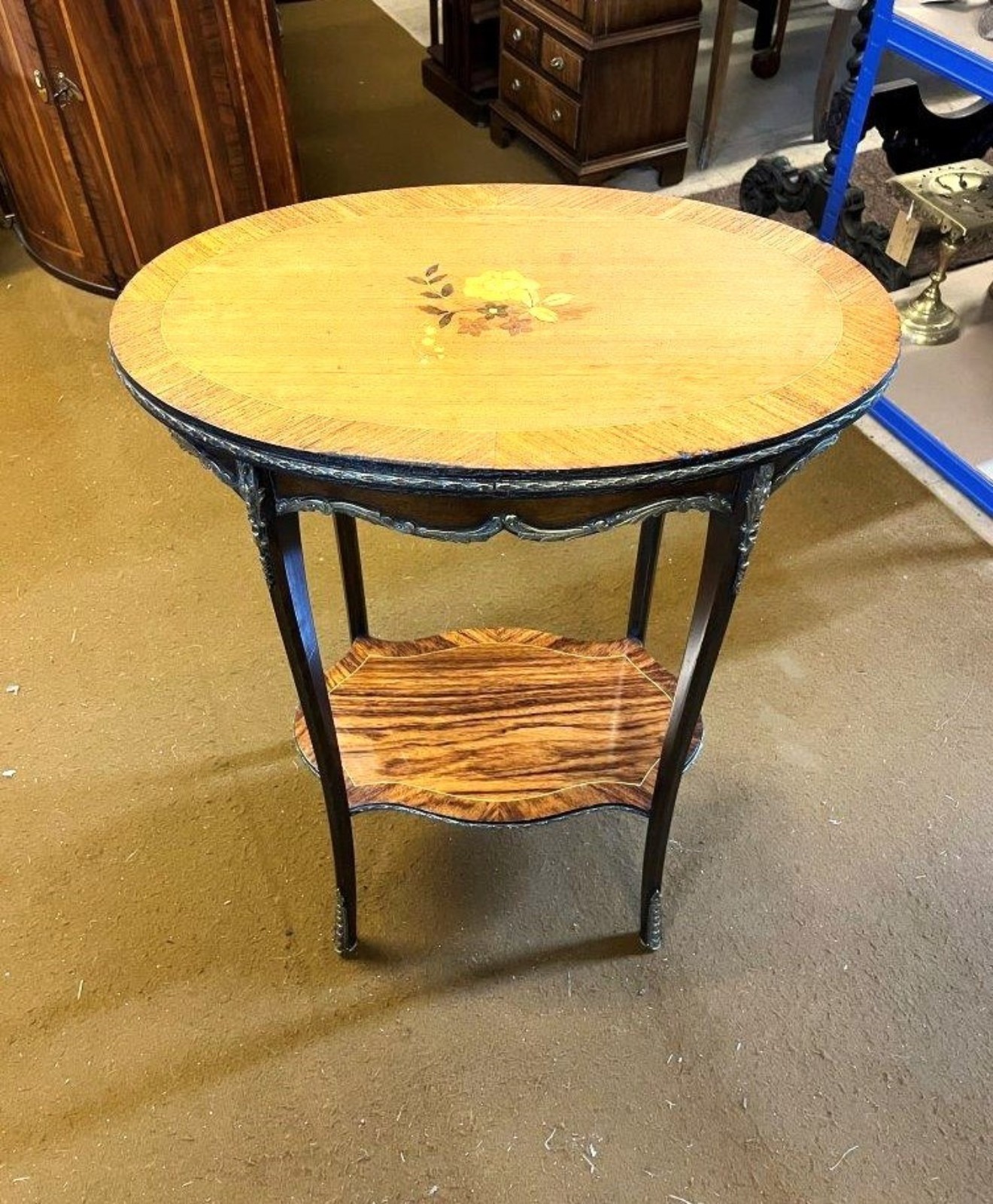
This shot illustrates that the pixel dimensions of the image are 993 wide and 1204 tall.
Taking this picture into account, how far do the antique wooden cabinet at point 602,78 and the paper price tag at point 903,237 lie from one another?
97cm

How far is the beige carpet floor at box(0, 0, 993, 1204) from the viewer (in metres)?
1.15

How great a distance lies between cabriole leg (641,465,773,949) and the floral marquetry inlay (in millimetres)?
260

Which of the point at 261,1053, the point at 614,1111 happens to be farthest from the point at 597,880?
the point at 261,1053

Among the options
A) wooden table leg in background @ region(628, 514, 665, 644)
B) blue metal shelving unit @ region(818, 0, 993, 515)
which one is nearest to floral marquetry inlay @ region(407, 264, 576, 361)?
wooden table leg in background @ region(628, 514, 665, 644)

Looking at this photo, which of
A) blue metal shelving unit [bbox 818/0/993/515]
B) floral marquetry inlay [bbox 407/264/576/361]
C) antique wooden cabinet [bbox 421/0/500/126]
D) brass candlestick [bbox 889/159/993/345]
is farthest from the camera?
antique wooden cabinet [bbox 421/0/500/126]

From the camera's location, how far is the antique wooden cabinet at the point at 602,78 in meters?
2.64

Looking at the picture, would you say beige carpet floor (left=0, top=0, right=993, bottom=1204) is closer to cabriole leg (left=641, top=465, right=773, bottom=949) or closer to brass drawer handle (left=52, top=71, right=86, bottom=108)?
→ cabriole leg (left=641, top=465, right=773, bottom=949)

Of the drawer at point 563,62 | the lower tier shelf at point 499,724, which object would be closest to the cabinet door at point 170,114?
the drawer at point 563,62

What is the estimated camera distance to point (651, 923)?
1.29m

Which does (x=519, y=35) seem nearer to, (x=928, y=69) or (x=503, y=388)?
(x=928, y=69)

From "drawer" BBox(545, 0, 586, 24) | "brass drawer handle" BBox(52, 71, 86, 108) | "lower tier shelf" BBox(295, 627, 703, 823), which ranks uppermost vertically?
"brass drawer handle" BBox(52, 71, 86, 108)

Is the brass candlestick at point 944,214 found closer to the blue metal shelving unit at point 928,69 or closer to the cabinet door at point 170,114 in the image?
the blue metal shelving unit at point 928,69

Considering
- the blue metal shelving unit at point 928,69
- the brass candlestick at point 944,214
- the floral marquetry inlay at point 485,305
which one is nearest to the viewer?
the floral marquetry inlay at point 485,305

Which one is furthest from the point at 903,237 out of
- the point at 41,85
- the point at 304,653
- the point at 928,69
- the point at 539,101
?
the point at 41,85
